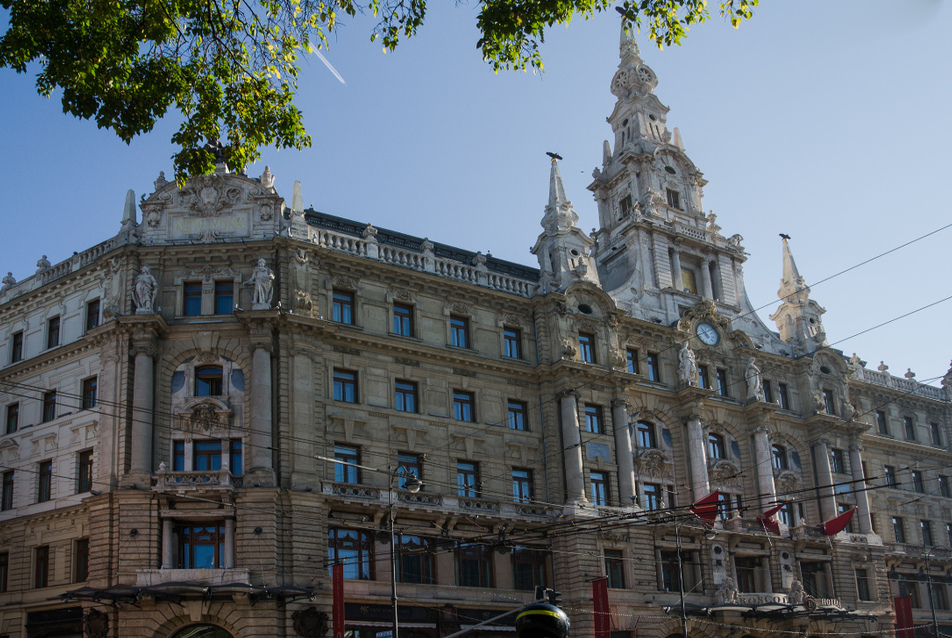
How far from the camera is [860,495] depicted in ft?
196

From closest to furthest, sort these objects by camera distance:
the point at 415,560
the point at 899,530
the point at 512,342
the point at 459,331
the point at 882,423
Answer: the point at 415,560, the point at 459,331, the point at 512,342, the point at 899,530, the point at 882,423

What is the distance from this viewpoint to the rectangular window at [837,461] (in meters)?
60.8

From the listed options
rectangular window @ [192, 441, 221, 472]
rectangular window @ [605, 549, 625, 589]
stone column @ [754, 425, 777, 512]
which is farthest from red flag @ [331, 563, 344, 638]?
stone column @ [754, 425, 777, 512]

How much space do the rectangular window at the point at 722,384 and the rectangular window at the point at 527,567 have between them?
52.5 feet

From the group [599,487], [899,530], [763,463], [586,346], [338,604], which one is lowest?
[338,604]

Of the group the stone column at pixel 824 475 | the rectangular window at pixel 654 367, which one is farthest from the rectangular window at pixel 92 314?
the stone column at pixel 824 475

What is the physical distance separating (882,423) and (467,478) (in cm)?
3383

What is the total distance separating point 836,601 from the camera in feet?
177

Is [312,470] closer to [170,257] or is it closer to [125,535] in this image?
[125,535]

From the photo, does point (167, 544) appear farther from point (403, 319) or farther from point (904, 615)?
point (904, 615)

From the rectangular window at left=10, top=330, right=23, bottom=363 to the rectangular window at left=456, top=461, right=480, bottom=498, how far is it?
70.1 ft

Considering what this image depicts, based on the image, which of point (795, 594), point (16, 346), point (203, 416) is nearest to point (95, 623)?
point (203, 416)

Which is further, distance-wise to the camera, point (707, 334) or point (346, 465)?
point (707, 334)

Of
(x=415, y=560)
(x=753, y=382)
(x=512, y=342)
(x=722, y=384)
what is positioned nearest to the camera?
(x=415, y=560)
